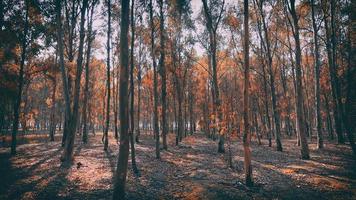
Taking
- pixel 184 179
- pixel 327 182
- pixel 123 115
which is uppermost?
pixel 123 115

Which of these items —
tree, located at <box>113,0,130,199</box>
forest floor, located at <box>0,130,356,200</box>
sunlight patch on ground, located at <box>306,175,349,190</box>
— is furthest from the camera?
sunlight patch on ground, located at <box>306,175,349,190</box>

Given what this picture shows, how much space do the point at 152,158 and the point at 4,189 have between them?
361 inches

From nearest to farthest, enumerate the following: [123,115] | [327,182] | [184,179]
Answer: [123,115], [327,182], [184,179]

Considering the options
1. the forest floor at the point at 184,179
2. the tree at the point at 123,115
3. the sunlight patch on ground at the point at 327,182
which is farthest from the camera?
the sunlight patch on ground at the point at 327,182

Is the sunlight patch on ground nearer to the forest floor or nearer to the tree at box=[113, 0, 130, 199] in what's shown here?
the forest floor

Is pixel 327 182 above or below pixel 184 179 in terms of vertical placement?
above

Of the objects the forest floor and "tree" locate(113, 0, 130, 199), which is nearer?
"tree" locate(113, 0, 130, 199)

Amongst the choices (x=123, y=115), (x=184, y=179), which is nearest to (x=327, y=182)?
(x=184, y=179)

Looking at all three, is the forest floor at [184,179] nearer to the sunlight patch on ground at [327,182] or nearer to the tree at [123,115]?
the sunlight patch on ground at [327,182]

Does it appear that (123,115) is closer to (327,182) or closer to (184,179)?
(184,179)

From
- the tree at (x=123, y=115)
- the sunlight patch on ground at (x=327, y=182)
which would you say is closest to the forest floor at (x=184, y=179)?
Result: the sunlight patch on ground at (x=327, y=182)

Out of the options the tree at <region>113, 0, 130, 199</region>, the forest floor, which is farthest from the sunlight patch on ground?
the tree at <region>113, 0, 130, 199</region>

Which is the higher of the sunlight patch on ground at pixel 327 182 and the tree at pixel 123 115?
the tree at pixel 123 115

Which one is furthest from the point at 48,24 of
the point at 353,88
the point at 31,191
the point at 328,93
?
the point at 328,93
